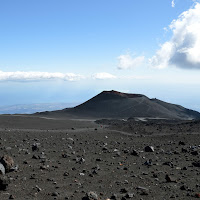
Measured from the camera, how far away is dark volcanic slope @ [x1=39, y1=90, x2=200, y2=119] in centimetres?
5591

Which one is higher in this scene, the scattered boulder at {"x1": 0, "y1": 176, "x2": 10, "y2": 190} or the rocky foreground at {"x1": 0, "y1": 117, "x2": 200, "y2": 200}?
the scattered boulder at {"x1": 0, "y1": 176, "x2": 10, "y2": 190}

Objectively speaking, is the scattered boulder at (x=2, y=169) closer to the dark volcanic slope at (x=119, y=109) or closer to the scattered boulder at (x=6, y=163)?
the scattered boulder at (x=6, y=163)

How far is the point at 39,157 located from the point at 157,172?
5.12 meters

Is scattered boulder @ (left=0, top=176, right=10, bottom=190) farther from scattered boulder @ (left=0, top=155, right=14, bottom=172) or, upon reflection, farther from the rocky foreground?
scattered boulder @ (left=0, top=155, right=14, bottom=172)

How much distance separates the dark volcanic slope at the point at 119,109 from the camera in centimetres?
5591

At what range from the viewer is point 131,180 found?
8.40 m

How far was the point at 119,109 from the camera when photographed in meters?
60.3

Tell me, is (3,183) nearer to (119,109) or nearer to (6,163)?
(6,163)

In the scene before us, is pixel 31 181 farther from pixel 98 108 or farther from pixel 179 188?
pixel 98 108

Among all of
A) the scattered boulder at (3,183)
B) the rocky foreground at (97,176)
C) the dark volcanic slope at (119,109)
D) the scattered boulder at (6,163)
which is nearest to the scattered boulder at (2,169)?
the rocky foreground at (97,176)

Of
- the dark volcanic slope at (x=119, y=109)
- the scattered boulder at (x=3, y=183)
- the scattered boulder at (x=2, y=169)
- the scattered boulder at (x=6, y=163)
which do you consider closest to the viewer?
the scattered boulder at (x=3, y=183)

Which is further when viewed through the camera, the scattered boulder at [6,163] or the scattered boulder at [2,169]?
the scattered boulder at [6,163]

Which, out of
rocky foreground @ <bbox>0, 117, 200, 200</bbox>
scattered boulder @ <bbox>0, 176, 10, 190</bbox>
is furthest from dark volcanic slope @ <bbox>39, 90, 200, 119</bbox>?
scattered boulder @ <bbox>0, 176, 10, 190</bbox>

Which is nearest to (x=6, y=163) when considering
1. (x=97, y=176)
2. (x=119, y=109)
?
(x=97, y=176)
